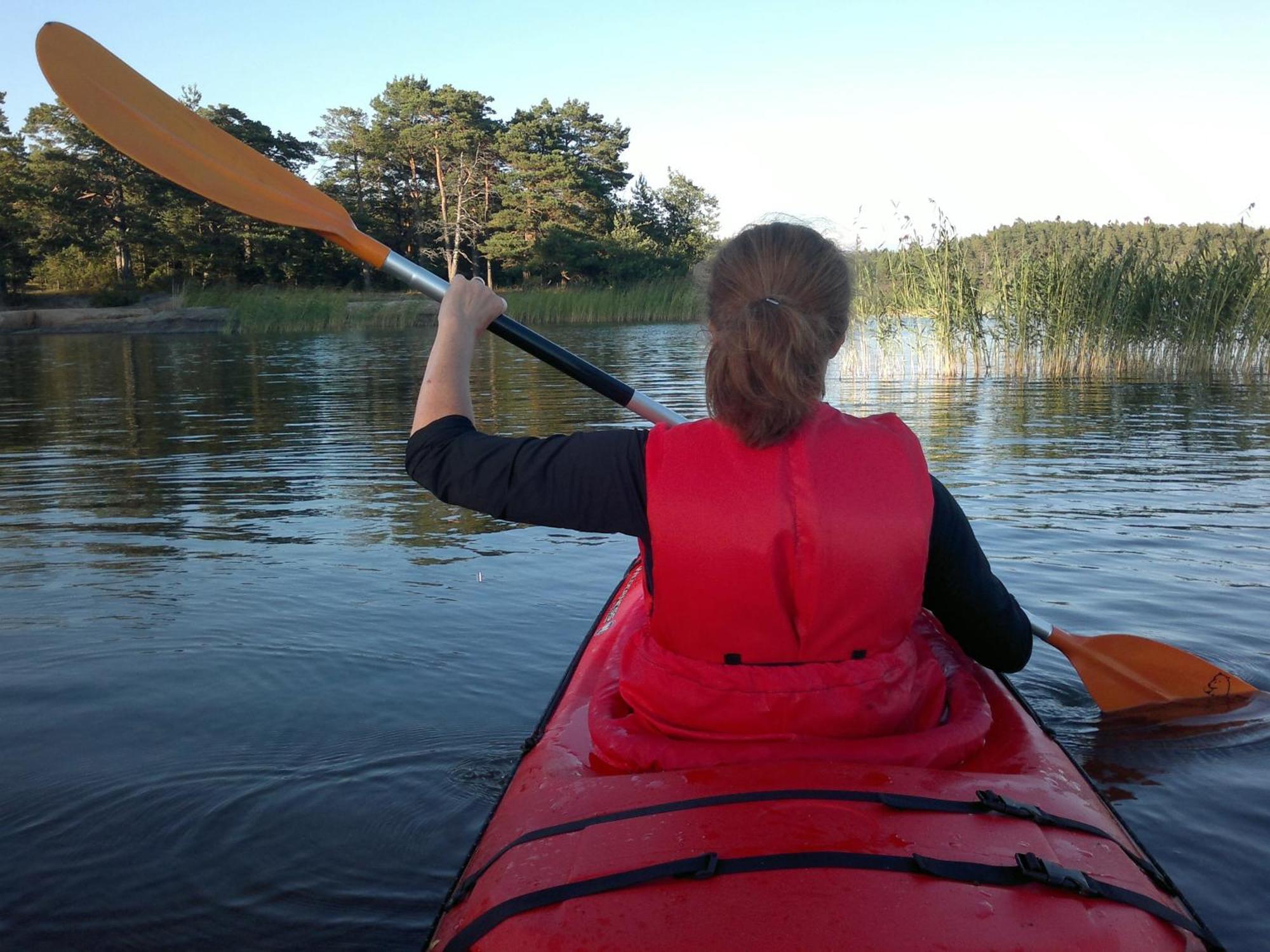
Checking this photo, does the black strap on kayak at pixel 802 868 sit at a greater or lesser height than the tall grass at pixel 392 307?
lesser

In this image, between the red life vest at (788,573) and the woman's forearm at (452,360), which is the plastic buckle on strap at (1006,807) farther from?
the woman's forearm at (452,360)

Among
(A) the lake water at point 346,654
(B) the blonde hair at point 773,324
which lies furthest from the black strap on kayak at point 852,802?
(A) the lake water at point 346,654

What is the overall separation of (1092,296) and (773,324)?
1184cm

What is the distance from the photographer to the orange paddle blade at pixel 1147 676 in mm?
3213

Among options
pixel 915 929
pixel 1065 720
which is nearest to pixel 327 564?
pixel 1065 720

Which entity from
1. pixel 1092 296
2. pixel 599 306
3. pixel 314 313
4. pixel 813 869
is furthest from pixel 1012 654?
pixel 599 306

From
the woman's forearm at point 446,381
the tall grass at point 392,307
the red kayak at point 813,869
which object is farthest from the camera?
the tall grass at point 392,307

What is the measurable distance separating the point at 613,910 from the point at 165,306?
32.0 metres

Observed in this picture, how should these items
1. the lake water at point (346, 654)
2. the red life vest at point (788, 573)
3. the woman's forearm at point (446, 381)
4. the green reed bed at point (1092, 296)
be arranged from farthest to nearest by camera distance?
the green reed bed at point (1092, 296), the lake water at point (346, 654), the woman's forearm at point (446, 381), the red life vest at point (788, 573)

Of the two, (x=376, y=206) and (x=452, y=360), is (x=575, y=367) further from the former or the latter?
(x=376, y=206)

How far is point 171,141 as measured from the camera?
261cm

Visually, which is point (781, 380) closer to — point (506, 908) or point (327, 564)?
point (506, 908)

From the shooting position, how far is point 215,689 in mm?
3441

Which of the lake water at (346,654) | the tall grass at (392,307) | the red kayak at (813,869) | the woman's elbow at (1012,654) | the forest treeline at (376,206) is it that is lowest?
the lake water at (346,654)
